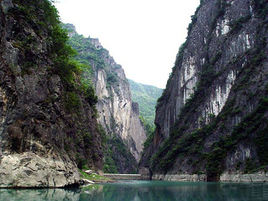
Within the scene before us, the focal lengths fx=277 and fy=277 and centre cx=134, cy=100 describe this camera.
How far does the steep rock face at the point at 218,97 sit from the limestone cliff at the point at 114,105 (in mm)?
38020

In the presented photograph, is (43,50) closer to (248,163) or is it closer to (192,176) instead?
(248,163)

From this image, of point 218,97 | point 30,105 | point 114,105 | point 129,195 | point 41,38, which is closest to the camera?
point 129,195

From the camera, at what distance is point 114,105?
133250 millimetres

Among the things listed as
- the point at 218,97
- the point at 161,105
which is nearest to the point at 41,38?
the point at 218,97

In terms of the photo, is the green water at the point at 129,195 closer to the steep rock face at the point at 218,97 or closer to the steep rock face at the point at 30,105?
the steep rock face at the point at 30,105

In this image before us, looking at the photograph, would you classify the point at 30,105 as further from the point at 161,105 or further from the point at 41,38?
the point at 161,105

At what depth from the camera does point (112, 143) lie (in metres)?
120

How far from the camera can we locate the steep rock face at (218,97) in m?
47.4

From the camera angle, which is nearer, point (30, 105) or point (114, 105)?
point (30, 105)

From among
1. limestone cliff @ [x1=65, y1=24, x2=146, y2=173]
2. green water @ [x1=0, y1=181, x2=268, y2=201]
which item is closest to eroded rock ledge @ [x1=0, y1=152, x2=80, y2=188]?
green water @ [x1=0, y1=181, x2=268, y2=201]

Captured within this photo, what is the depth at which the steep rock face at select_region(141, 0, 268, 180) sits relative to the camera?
4741cm

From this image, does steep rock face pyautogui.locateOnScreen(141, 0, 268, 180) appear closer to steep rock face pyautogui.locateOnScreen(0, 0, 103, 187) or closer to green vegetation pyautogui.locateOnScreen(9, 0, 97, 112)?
green vegetation pyautogui.locateOnScreen(9, 0, 97, 112)

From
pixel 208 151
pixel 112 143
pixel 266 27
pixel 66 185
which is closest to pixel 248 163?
pixel 208 151

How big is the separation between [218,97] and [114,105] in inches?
3041
